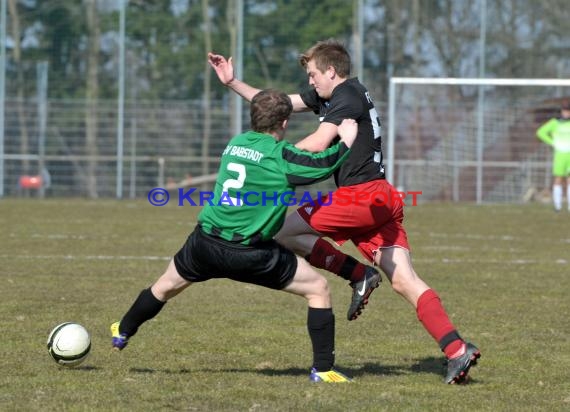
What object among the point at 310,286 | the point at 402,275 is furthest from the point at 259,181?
the point at 402,275

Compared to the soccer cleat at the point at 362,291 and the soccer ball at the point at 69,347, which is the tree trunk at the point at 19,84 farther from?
the soccer cleat at the point at 362,291

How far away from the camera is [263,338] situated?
24.6ft

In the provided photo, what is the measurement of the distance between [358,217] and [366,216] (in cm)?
5

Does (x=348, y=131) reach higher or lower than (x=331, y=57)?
lower

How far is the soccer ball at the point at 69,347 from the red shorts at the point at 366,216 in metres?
1.56

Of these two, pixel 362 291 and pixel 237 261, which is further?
pixel 362 291

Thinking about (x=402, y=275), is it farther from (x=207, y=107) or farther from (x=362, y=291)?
(x=207, y=107)

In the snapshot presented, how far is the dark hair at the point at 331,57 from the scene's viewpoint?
20.9 ft

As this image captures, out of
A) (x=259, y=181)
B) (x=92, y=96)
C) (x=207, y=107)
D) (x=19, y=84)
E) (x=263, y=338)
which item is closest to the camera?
(x=259, y=181)

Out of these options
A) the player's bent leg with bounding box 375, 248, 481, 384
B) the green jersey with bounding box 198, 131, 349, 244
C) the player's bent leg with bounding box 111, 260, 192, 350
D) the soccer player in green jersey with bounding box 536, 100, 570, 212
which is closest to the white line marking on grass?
the player's bent leg with bounding box 111, 260, 192, 350

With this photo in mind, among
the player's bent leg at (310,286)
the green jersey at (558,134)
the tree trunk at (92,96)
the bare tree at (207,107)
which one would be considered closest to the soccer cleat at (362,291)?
the player's bent leg at (310,286)

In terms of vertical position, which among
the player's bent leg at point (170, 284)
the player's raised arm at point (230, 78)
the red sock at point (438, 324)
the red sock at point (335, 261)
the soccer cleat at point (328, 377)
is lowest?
the soccer cleat at point (328, 377)

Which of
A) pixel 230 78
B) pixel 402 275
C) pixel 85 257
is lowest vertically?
pixel 85 257

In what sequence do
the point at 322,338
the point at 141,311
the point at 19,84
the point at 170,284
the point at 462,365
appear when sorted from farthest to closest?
1. the point at 19,84
2. the point at 141,311
3. the point at 170,284
4. the point at 322,338
5. the point at 462,365
